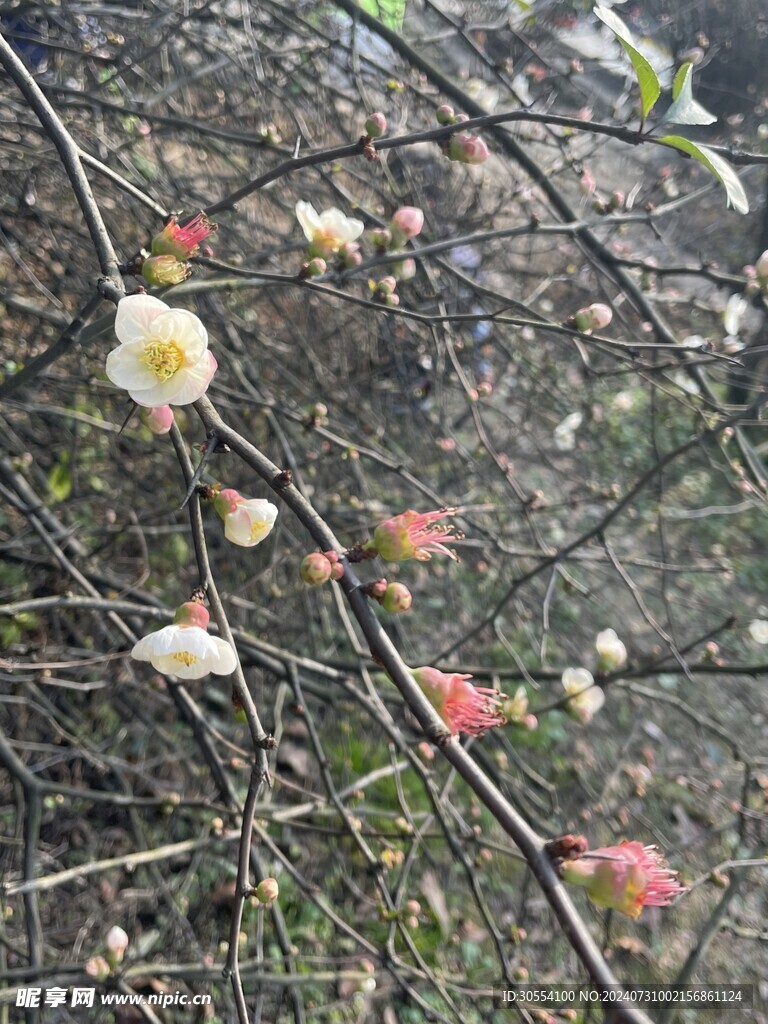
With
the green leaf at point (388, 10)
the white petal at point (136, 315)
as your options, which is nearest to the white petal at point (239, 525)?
the white petal at point (136, 315)

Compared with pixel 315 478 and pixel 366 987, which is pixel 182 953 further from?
pixel 315 478

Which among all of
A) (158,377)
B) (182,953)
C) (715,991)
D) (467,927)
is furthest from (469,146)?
(715,991)

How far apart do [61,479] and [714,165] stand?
6.90 ft

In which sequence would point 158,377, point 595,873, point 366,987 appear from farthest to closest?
point 366,987, point 158,377, point 595,873

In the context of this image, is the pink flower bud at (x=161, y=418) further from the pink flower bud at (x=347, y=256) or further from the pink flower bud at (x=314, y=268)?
the pink flower bud at (x=347, y=256)

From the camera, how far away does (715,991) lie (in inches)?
96.6

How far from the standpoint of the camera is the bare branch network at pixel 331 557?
946 millimetres

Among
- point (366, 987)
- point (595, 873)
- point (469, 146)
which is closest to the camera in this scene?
point (595, 873)

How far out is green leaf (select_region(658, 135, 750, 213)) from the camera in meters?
0.91

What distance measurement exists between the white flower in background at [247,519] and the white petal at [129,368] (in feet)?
0.60

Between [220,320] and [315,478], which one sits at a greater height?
[220,320]

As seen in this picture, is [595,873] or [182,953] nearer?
[595,873]

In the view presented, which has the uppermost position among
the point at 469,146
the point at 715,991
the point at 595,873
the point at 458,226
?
the point at 458,226

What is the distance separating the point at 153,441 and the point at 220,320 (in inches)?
20.5
